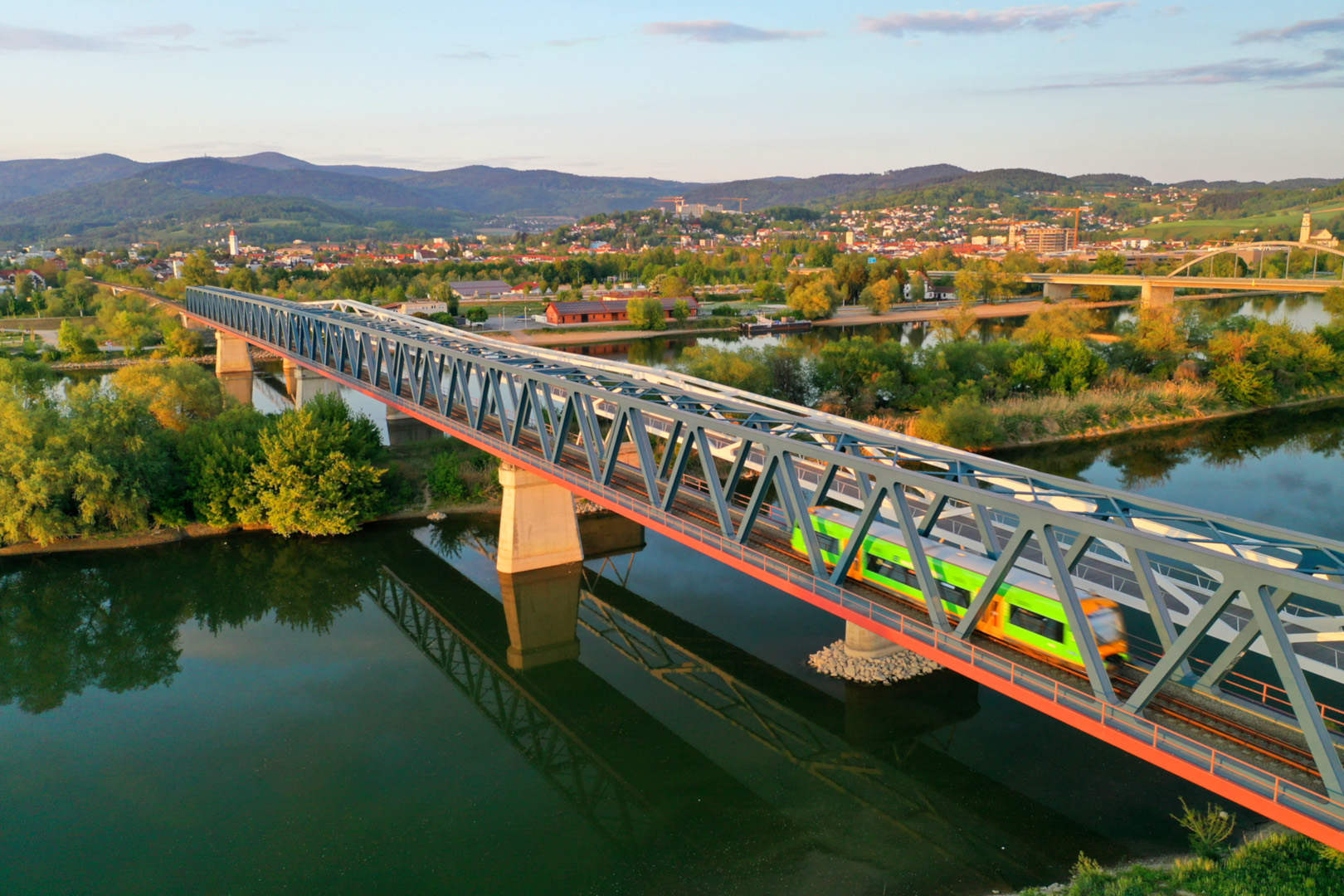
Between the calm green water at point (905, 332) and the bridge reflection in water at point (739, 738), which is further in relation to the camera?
the calm green water at point (905, 332)

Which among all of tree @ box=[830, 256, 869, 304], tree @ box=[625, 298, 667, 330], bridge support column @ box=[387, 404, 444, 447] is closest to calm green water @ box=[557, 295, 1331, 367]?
tree @ box=[625, 298, 667, 330]

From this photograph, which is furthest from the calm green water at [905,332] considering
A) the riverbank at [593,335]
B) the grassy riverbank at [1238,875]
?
the grassy riverbank at [1238,875]

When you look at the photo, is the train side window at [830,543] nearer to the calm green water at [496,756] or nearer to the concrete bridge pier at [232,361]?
the calm green water at [496,756]

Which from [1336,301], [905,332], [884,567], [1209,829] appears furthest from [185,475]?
[1336,301]

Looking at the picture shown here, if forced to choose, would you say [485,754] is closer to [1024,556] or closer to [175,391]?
[1024,556]

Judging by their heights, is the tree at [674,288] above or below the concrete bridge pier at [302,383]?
above

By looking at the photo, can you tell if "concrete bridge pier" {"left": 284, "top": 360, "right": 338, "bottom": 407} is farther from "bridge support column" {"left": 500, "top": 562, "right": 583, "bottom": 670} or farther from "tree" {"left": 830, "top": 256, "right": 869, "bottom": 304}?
"tree" {"left": 830, "top": 256, "right": 869, "bottom": 304}

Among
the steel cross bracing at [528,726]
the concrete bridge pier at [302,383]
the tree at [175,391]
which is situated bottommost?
the steel cross bracing at [528,726]
